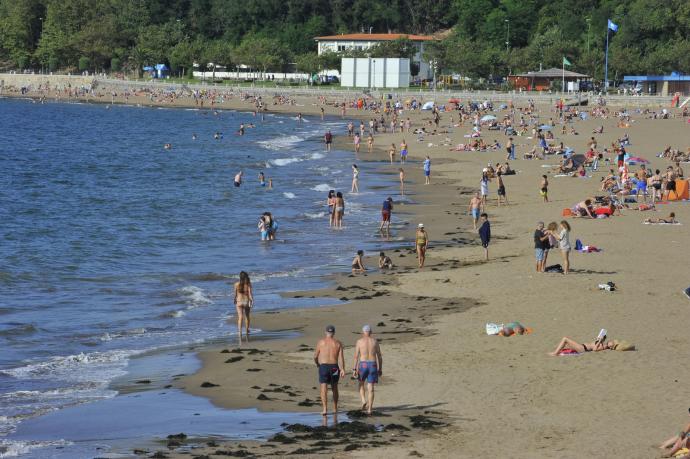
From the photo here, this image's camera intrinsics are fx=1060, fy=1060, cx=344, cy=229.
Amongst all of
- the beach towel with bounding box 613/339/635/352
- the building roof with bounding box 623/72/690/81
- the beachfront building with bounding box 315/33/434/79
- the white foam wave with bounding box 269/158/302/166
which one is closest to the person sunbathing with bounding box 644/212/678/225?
the beach towel with bounding box 613/339/635/352

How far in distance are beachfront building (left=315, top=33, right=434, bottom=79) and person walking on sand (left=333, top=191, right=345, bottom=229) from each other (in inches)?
3548

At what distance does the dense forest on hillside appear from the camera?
104438mm

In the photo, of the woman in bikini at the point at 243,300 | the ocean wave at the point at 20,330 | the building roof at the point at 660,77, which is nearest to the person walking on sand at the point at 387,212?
the woman in bikini at the point at 243,300

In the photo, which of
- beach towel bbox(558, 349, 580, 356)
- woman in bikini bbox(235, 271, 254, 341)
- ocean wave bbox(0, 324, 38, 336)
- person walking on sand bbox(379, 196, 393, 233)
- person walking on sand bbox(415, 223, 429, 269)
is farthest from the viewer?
person walking on sand bbox(379, 196, 393, 233)

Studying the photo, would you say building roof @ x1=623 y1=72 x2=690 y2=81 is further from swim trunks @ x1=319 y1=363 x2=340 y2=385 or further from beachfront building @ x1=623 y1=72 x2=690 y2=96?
swim trunks @ x1=319 y1=363 x2=340 y2=385

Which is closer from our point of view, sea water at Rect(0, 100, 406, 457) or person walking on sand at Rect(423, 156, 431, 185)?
sea water at Rect(0, 100, 406, 457)

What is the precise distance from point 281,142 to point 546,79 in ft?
134

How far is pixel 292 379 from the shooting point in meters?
16.1

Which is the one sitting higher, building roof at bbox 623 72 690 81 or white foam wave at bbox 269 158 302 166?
building roof at bbox 623 72 690 81

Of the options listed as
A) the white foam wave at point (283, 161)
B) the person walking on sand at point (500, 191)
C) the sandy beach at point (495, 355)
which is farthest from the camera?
the white foam wave at point (283, 161)

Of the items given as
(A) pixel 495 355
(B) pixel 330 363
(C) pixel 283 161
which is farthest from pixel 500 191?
(C) pixel 283 161

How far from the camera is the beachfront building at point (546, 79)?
9781cm

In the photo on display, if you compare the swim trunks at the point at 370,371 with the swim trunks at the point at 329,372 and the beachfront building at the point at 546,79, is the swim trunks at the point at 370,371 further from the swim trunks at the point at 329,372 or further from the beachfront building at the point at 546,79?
the beachfront building at the point at 546,79

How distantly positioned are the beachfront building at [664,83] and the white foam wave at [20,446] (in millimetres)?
87798
